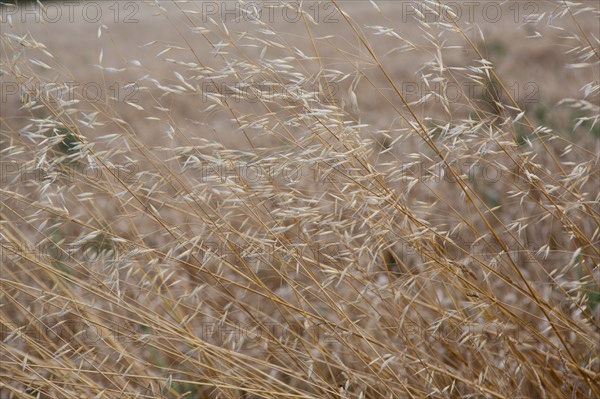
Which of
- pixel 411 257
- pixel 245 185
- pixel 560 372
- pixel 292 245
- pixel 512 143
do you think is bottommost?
pixel 411 257

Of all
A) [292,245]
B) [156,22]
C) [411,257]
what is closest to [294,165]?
[292,245]

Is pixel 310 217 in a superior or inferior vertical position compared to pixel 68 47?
superior

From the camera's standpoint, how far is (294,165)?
5.61 ft

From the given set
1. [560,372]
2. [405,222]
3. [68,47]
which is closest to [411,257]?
[560,372]

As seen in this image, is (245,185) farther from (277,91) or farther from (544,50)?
(544,50)

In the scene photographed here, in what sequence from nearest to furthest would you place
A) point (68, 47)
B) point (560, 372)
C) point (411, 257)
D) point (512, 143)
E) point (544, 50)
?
1. point (512, 143)
2. point (560, 372)
3. point (411, 257)
4. point (544, 50)
5. point (68, 47)

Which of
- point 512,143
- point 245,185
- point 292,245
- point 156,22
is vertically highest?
point 512,143

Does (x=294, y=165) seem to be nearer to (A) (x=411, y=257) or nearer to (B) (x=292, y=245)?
(B) (x=292, y=245)

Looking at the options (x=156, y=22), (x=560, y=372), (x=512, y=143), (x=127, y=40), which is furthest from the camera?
(x=156, y=22)

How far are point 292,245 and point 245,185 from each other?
0.19m

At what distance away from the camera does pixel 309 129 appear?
166cm

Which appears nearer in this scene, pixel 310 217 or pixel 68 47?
pixel 310 217

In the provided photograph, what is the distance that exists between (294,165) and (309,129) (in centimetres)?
11

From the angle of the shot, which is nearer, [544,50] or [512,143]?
[512,143]
